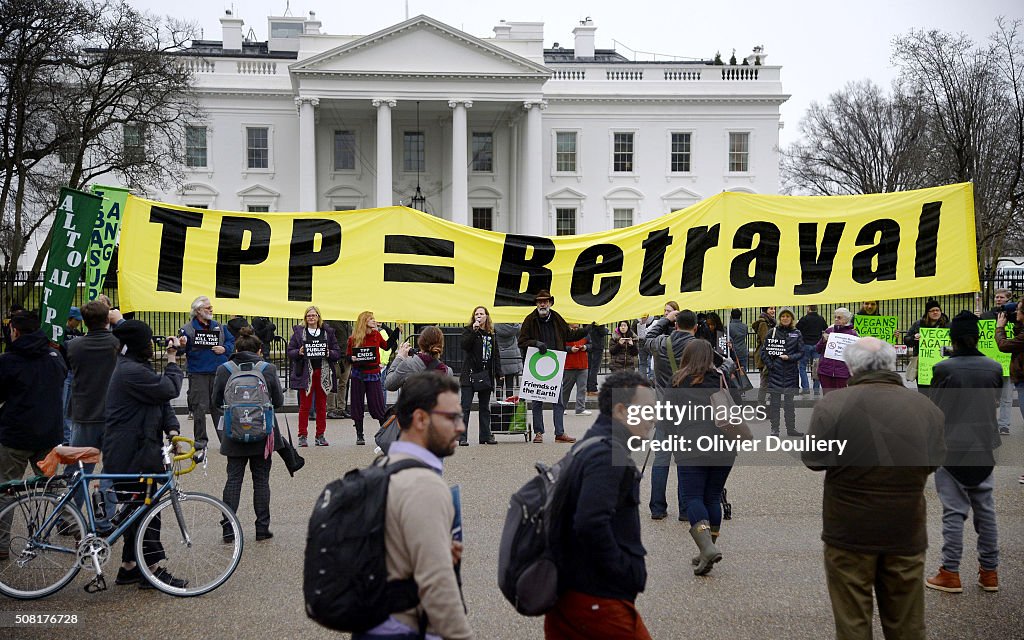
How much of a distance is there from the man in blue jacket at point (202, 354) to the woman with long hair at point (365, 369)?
1590 millimetres

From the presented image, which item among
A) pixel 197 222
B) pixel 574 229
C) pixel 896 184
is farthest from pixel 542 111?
pixel 197 222

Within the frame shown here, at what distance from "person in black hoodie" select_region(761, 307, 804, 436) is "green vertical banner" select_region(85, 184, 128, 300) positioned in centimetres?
819

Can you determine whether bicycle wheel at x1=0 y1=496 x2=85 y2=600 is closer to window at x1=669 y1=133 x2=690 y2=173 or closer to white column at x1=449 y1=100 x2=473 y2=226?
white column at x1=449 y1=100 x2=473 y2=226

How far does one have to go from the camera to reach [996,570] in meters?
6.10

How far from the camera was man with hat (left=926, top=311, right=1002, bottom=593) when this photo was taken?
604cm

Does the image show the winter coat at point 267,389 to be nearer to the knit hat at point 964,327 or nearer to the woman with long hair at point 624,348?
the knit hat at point 964,327

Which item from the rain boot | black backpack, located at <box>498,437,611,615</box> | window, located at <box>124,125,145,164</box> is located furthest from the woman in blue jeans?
window, located at <box>124,125,145,164</box>

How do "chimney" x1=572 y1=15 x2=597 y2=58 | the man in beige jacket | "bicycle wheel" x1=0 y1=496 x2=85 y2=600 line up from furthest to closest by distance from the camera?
"chimney" x1=572 y1=15 x2=597 y2=58 → "bicycle wheel" x1=0 y1=496 x2=85 y2=600 → the man in beige jacket

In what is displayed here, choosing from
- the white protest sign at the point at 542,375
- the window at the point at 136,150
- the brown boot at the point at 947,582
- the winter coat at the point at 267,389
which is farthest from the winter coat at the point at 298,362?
the window at the point at 136,150

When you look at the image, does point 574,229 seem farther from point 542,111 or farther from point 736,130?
point 736,130

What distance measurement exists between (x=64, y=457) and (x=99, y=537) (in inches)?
26.3

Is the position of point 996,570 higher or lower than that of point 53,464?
lower

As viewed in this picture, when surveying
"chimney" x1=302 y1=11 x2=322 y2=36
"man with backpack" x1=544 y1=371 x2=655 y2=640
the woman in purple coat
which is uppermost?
"chimney" x1=302 y1=11 x2=322 y2=36

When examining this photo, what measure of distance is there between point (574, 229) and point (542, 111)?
673cm
